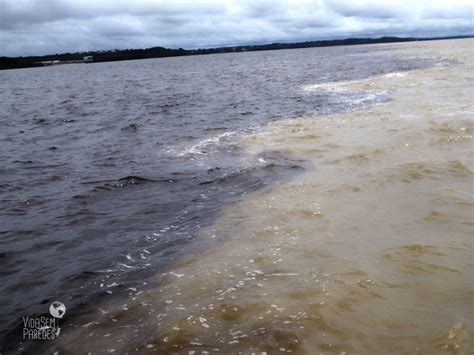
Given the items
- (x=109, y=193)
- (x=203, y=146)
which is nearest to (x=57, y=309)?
(x=109, y=193)

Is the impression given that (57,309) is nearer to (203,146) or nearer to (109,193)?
(109,193)

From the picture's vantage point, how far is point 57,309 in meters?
4.78

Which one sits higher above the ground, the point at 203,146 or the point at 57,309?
the point at 203,146

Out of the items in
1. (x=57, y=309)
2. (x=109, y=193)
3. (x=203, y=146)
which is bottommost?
(x=57, y=309)

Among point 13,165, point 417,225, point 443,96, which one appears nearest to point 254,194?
point 417,225

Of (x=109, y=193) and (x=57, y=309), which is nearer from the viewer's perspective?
(x=57, y=309)

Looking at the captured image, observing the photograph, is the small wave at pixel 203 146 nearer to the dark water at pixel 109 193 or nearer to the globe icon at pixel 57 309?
the dark water at pixel 109 193

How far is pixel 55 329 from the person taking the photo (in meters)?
4.43

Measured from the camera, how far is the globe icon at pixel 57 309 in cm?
467

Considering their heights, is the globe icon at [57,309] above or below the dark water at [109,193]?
below

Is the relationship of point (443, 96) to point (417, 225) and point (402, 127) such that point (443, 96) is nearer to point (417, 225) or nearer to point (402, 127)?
point (402, 127)

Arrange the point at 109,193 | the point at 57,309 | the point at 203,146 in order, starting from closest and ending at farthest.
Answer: the point at 57,309 < the point at 109,193 < the point at 203,146

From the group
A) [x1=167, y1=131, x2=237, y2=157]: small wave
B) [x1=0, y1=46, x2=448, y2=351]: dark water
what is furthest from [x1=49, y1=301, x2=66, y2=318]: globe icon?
[x1=167, y1=131, x2=237, y2=157]: small wave

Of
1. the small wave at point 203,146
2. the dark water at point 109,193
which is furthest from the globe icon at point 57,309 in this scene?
the small wave at point 203,146
